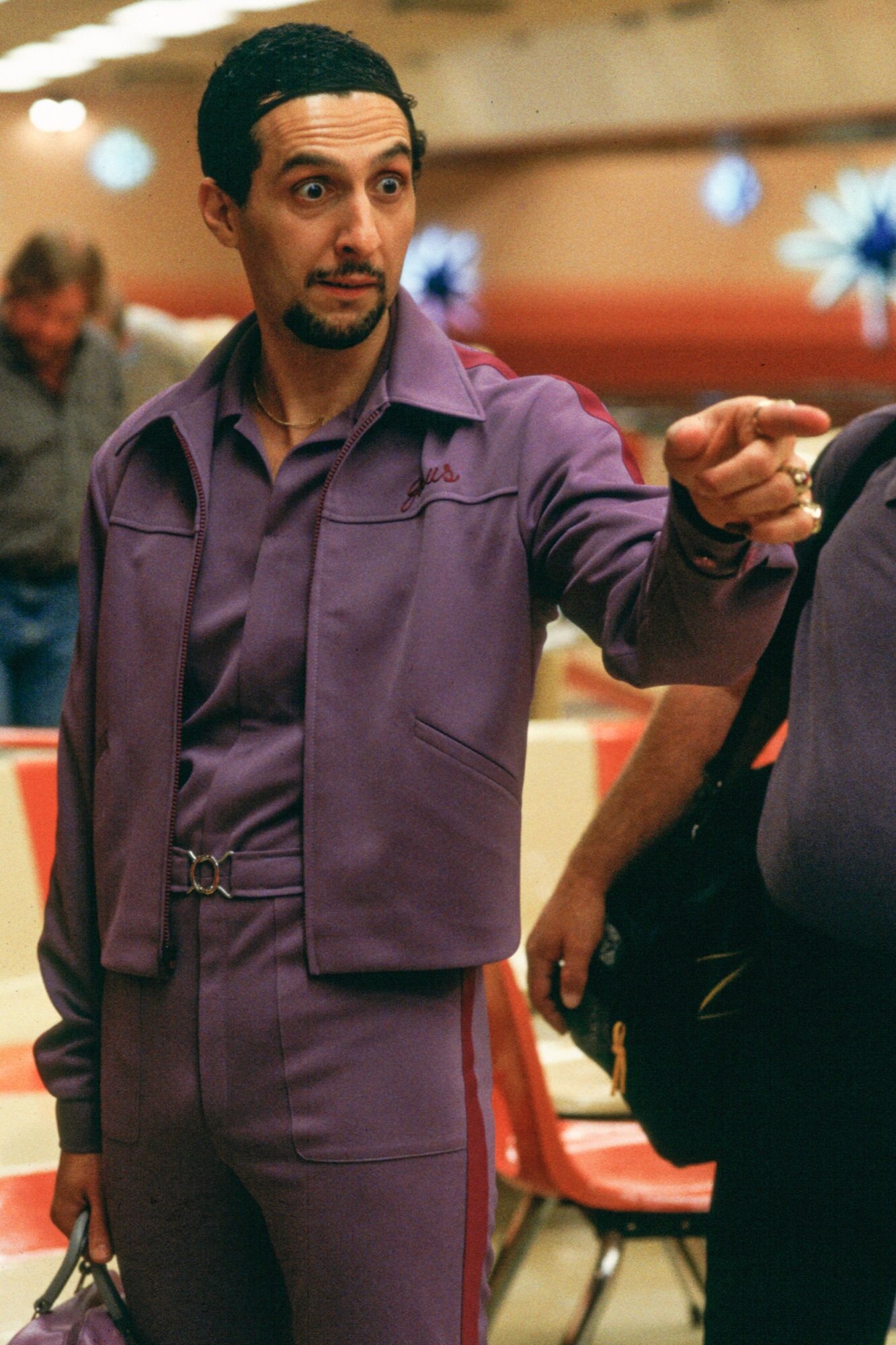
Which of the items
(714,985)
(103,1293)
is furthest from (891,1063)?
(103,1293)

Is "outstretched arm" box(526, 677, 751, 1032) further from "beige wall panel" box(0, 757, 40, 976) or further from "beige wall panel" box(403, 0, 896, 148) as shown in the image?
"beige wall panel" box(403, 0, 896, 148)

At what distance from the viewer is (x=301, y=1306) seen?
1.28 m

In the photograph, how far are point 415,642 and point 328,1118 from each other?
0.39 meters

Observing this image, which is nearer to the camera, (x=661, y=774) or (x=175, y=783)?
(x=175, y=783)

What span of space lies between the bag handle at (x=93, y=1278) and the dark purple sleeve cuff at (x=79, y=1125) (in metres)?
0.07

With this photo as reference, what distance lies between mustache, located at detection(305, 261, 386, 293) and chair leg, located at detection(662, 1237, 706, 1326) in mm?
1684

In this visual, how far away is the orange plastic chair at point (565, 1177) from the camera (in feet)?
7.00

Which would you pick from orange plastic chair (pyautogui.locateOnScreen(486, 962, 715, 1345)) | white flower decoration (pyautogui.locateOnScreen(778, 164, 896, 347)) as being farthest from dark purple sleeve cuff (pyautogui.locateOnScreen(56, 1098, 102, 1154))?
white flower decoration (pyautogui.locateOnScreen(778, 164, 896, 347))

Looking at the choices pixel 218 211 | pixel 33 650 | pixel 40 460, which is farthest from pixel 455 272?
pixel 218 211

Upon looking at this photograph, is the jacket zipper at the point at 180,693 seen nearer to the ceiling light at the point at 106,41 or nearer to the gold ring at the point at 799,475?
the gold ring at the point at 799,475

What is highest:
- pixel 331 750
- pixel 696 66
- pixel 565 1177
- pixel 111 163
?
pixel 696 66

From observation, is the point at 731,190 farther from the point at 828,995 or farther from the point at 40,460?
the point at 828,995

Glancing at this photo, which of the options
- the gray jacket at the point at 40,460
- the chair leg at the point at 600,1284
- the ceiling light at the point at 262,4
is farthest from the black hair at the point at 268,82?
the ceiling light at the point at 262,4

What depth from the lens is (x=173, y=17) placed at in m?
5.94
